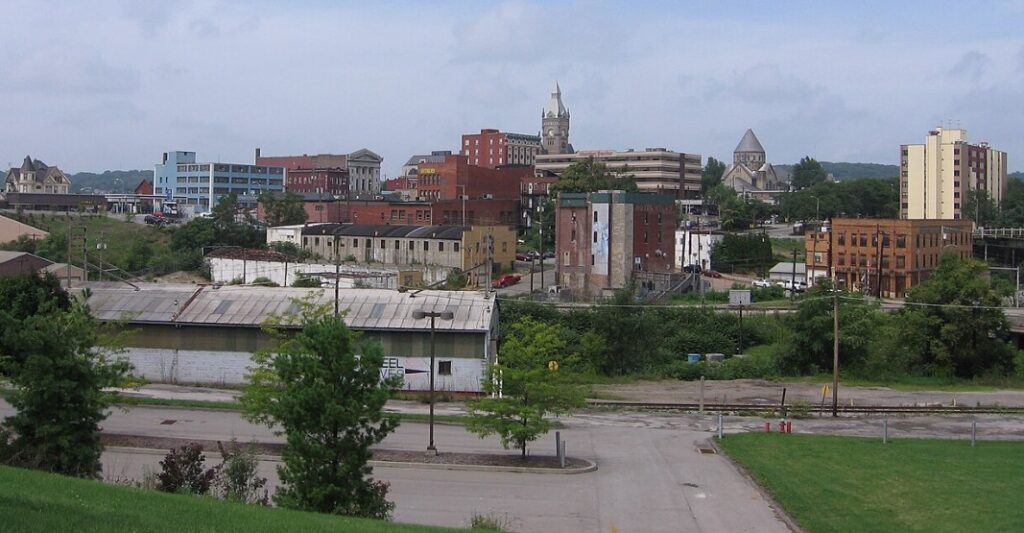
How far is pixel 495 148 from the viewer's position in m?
193

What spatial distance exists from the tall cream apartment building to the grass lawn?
10673 centimetres

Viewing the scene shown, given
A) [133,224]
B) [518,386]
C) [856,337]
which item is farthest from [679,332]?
[133,224]

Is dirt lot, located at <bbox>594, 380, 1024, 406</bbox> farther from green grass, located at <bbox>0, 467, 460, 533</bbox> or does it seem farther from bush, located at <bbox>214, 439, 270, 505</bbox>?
green grass, located at <bbox>0, 467, 460, 533</bbox>

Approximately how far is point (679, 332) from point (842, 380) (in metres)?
13.9

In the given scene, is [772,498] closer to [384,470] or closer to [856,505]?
[856,505]

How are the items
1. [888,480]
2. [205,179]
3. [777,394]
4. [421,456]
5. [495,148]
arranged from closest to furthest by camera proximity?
[888,480] < [421,456] < [777,394] < [205,179] < [495,148]

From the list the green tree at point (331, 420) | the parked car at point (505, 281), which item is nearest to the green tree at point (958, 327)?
the parked car at point (505, 281)

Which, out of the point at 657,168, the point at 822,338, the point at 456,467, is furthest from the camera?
the point at 657,168

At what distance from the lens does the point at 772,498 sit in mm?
27375

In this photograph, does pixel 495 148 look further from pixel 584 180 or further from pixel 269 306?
pixel 269 306

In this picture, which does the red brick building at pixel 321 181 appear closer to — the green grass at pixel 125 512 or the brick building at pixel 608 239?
the brick building at pixel 608 239

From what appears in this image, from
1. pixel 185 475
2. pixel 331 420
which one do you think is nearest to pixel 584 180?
pixel 185 475

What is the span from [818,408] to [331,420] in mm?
27955

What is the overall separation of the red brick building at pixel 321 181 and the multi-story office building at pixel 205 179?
3674mm
